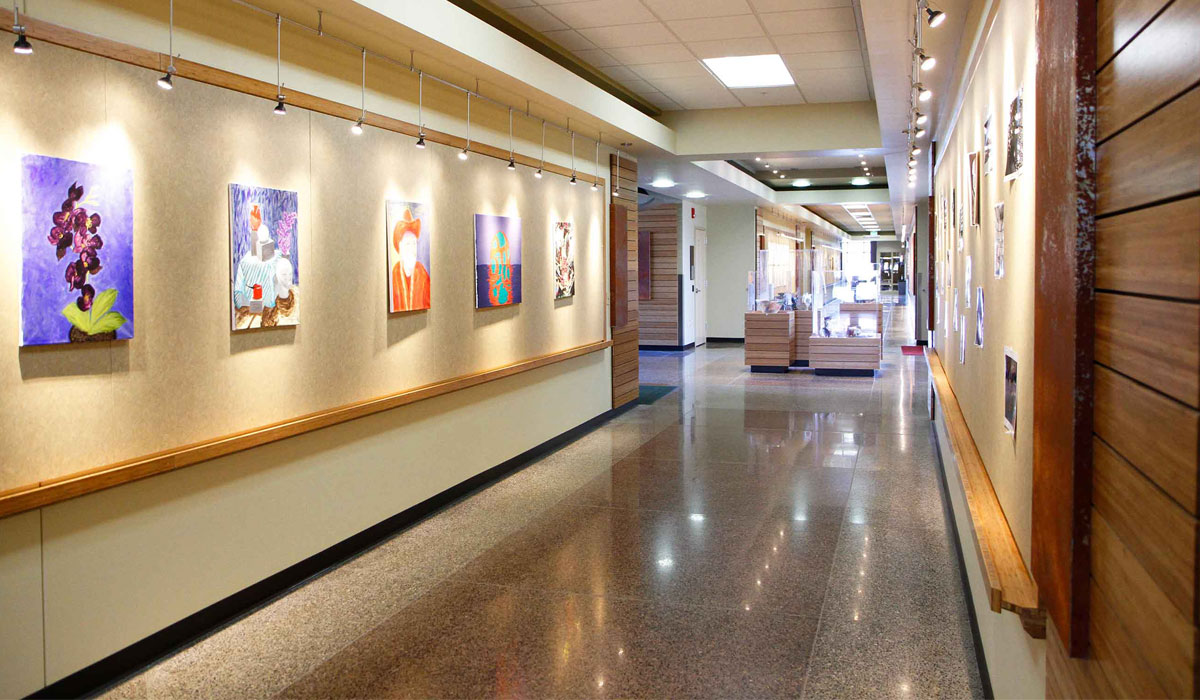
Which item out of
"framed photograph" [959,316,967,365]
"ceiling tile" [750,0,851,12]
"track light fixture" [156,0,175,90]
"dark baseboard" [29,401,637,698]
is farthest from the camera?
"ceiling tile" [750,0,851,12]

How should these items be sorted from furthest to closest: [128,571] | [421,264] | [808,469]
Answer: [808,469] → [421,264] → [128,571]

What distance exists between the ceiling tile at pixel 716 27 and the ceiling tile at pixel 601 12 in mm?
314

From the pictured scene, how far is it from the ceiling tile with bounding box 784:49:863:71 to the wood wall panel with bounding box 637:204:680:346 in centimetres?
908

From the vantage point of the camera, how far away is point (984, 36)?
4402 millimetres

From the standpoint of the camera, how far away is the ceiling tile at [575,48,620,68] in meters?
7.76

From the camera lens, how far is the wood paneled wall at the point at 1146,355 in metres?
1.23

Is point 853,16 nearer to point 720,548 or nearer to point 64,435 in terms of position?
point 720,548

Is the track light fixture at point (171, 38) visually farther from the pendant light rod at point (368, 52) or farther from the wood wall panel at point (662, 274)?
the wood wall panel at point (662, 274)

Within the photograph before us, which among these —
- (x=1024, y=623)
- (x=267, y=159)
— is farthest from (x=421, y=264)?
(x=1024, y=623)

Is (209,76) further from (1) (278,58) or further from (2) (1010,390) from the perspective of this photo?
(2) (1010,390)

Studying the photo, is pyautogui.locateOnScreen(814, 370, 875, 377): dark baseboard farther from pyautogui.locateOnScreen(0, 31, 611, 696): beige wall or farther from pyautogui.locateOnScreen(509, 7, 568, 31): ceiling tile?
pyautogui.locateOnScreen(0, 31, 611, 696): beige wall

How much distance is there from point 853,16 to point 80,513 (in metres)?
5.99

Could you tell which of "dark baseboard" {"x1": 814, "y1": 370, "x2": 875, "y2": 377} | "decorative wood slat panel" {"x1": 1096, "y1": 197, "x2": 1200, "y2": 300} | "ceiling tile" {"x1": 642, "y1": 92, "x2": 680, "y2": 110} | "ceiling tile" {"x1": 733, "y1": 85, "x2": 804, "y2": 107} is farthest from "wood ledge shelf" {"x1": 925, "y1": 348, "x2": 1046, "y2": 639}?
"dark baseboard" {"x1": 814, "y1": 370, "x2": 875, "y2": 377}

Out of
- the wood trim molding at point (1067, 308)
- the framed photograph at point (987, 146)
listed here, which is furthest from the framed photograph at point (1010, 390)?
the framed photograph at point (987, 146)
